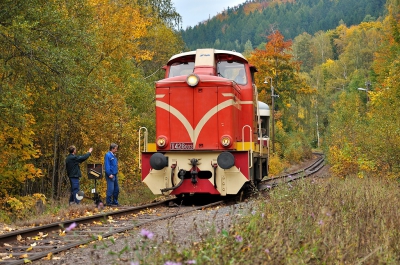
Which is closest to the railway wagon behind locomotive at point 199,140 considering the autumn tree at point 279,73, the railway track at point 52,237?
the railway track at point 52,237

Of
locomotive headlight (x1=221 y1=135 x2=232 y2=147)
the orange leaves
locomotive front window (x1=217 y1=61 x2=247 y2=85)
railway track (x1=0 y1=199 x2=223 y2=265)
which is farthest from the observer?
the orange leaves

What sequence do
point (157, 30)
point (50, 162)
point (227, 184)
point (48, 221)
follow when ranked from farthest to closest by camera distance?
point (157, 30)
point (50, 162)
point (227, 184)
point (48, 221)

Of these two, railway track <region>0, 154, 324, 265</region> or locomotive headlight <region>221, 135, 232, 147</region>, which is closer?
railway track <region>0, 154, 324, 265</region>

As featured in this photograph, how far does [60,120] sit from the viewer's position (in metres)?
17.1

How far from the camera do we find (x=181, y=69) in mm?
14266

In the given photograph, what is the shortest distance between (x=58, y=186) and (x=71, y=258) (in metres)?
11.5

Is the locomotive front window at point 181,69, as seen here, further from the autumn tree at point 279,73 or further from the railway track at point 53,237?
the autumn tree at point 279,73


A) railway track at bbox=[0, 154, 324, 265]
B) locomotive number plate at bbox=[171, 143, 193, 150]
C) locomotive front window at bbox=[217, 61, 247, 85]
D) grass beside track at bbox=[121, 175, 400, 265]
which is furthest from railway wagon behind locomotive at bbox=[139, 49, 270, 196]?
grass beside track at bbox=[121, 175, 400, 265]

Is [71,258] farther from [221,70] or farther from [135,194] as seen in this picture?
Answer: [135,194]

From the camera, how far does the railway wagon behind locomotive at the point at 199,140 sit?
41.4 feet

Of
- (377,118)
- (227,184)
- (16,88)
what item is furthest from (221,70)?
(377,118)

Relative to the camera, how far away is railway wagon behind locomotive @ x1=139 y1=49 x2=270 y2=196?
41.4ft

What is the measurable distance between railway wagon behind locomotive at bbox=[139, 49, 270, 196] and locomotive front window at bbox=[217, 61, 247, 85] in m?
0.32

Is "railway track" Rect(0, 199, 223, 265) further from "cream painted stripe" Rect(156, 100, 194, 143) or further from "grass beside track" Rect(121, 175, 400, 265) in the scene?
"cream painted stripe" Rect(156, 100, 194, 143)
